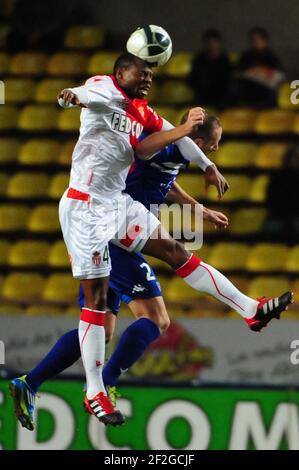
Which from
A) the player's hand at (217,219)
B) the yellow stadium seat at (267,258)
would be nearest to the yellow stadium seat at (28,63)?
the yellow stadium seat at (267,258)

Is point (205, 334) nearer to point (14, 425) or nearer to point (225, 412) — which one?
point (225, 412)

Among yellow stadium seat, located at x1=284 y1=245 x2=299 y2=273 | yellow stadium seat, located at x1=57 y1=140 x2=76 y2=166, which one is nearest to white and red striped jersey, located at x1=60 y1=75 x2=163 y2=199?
yellow stadium seat, located at x1=284 y1=245 x2=299 y2=273

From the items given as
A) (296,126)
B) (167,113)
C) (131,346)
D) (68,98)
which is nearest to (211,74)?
(167,113)

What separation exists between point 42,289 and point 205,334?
198 cm

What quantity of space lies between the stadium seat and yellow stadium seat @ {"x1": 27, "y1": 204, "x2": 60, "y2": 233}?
5.55 feet

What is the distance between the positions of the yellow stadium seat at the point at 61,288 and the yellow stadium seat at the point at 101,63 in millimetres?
2083

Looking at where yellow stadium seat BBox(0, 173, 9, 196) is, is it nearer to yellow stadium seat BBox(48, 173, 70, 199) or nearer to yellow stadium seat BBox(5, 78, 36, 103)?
yellow stadium seat BBox(48, 173, 70, 199)

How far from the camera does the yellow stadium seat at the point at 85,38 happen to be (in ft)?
38.7

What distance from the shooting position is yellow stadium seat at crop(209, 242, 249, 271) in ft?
33.3

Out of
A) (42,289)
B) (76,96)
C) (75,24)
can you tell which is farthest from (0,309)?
(76,96)

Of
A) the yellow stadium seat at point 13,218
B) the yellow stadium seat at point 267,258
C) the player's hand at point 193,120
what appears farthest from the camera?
the yellow stadium seat at point 13,218

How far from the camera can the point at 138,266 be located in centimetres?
619

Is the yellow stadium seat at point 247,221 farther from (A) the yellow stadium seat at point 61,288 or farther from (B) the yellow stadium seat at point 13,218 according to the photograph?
(B) the yellow stadium seat at point 13,218

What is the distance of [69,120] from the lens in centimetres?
1119
